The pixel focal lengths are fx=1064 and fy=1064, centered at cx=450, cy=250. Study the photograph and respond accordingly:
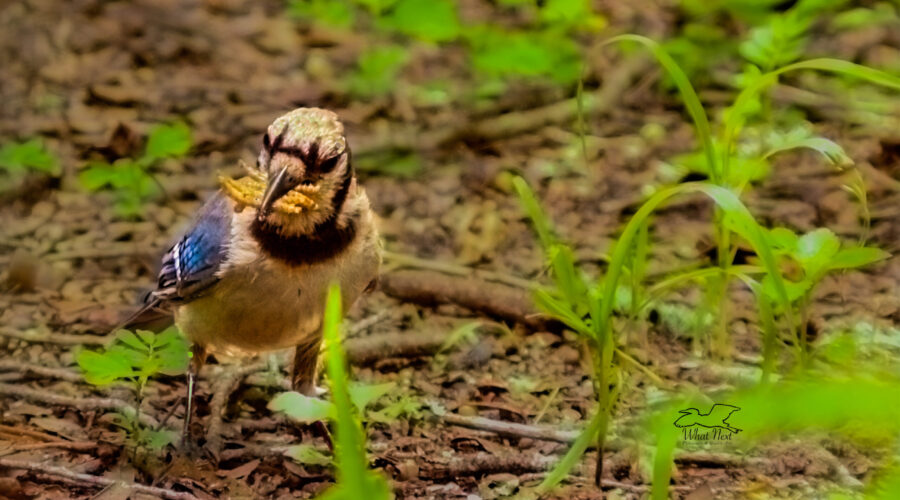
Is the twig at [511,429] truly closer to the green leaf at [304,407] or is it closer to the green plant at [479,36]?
the green leaf at [304,407]

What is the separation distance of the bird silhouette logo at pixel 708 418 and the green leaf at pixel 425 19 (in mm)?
2310

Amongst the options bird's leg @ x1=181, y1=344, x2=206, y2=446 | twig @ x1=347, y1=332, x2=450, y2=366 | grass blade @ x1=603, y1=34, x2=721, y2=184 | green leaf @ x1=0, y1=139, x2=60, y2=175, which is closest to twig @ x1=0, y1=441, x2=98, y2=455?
bird's leg @ x1=181, y1=344, x2=206, y2=446

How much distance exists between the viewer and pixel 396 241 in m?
4.09

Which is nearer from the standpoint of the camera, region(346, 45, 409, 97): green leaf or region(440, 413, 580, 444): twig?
region(440, 413, 580, 444): twig

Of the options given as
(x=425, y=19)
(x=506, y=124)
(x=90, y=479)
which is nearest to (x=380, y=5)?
(x=425, y=19)

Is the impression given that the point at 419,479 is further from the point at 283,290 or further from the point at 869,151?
the point at 869,151

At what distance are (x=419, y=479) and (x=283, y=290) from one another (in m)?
0.63

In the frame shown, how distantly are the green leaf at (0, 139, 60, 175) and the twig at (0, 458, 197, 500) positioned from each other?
5.52ft

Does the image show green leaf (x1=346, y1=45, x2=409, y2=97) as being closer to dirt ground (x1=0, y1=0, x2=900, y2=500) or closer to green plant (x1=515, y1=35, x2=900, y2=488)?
dirt ground (x1=0, y1=0, x2=900, y2=500)

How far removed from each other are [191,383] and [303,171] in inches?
34.0

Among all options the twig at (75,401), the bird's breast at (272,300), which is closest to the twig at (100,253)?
the twig at (75,401)

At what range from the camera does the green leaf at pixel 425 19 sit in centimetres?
423

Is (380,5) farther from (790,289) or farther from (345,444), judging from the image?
(345,444)

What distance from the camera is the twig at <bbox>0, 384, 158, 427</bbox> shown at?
9.96ft
